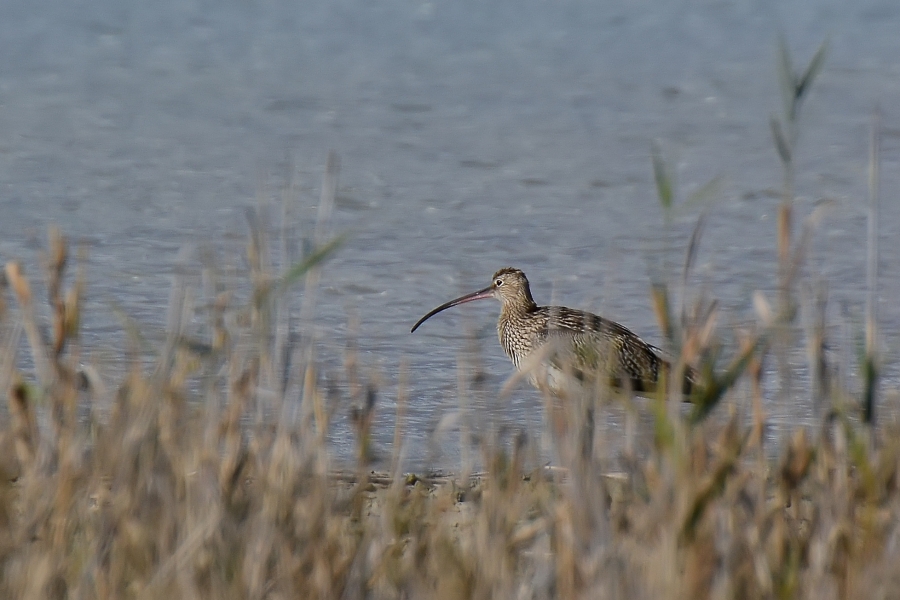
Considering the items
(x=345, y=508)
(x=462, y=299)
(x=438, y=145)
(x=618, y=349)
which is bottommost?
(x=345, y=508)

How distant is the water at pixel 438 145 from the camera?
26.1 ft

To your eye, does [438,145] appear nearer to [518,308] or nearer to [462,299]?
[518,308]

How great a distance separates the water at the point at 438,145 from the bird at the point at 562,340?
18 centimetres

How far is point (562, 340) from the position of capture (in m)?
6.84

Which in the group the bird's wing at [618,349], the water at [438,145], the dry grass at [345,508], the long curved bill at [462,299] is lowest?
the dry grass at [345,508]

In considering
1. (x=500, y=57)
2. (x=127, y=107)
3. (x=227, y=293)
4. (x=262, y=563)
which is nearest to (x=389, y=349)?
(x=227, y=293)

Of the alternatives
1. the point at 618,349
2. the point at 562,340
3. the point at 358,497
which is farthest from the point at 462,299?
the point at 358,497

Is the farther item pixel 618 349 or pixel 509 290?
pixel 509 290

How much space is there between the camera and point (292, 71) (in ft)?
49.8

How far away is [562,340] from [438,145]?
5.12 metres

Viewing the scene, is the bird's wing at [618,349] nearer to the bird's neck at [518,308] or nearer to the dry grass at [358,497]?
the bird's neck at [518,308]

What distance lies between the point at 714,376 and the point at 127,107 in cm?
1037

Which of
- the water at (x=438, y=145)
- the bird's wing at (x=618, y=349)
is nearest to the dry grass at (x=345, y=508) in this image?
the water at (x=438, y=145)

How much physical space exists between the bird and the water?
18 centimetres
